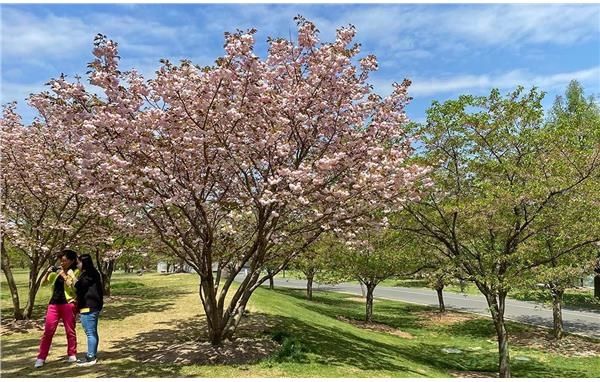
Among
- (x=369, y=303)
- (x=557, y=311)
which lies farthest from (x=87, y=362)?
(x=557, y=311)

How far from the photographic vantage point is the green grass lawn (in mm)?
8898

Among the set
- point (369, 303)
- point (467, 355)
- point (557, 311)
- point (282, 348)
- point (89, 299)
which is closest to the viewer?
point (89, 299)

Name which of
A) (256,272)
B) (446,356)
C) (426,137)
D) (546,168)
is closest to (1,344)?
(256,272)

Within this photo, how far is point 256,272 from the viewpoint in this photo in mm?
10453

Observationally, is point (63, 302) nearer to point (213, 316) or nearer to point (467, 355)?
point (213, 316)

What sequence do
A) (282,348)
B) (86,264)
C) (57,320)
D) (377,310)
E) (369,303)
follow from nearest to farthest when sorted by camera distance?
1. (57,320)
2. (86,264)
3. (282,348)
4. (369,303)
5. (377,310)

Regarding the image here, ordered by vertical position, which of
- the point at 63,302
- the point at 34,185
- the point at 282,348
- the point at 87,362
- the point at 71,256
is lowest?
the point at 87,362

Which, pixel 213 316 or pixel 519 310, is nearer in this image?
pixel 213 316

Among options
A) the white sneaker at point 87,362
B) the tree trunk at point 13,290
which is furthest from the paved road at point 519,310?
the tree trunk at point 13,290

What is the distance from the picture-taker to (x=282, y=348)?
1037 cm

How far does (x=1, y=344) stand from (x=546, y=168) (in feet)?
46.5

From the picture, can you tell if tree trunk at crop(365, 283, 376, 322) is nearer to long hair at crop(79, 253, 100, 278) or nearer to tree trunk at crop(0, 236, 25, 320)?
tree trunk at crop(0, 236, 25, 320)

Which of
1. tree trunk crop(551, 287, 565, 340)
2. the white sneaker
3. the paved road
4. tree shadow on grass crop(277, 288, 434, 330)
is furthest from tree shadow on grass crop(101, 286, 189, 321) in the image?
tree trunk crop(551, 287, 565, 340)

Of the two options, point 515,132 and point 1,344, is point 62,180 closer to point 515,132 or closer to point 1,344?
point 1,344
